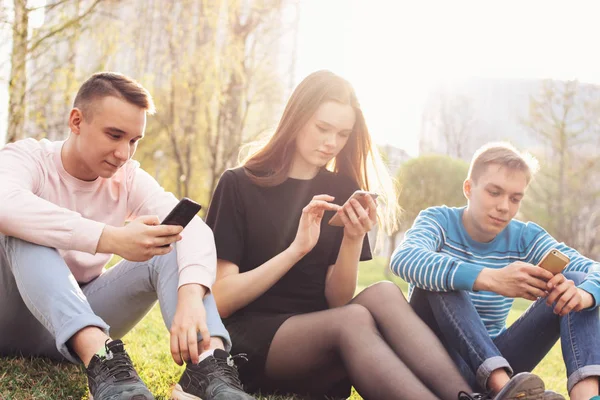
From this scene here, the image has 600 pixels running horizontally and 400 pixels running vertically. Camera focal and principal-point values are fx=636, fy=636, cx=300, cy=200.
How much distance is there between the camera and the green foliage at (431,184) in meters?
18.1

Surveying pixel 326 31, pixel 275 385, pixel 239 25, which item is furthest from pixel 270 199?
pixel 326 31

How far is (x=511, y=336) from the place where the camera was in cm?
294

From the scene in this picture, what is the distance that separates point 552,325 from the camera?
288 cm

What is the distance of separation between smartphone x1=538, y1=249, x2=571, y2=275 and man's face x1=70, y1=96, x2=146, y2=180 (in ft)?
5.95

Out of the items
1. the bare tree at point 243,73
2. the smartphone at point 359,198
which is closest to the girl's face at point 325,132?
the smartphone at point 359,198

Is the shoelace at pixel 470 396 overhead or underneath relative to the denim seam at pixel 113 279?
underneath

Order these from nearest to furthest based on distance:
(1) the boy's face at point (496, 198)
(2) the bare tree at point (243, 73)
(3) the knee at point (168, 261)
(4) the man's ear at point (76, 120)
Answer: (3) the knee at point (168, 261)
(4) the man's ear at point (76, 120)
(1) the boy's face at point (496, 198)
(2) the bare tree at point (243, 73)

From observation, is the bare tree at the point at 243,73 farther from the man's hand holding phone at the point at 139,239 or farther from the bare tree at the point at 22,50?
the man's hand holding phone at the point at 139,239

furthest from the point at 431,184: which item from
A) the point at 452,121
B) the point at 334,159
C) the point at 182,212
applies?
the point at 182,212

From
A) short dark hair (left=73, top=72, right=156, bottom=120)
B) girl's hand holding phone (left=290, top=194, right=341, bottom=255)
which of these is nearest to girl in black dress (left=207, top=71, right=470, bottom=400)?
girl's hand holding phone (left=290, top=194, right=341, bottom=255)

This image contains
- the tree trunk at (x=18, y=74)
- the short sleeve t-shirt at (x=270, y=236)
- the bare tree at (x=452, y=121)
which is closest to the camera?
the short sleeve t-shirt at (x=270, y=236)

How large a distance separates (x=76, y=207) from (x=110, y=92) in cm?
54

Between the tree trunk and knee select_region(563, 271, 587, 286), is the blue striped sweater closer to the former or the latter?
knee select_region(563, 271, 587, 286)

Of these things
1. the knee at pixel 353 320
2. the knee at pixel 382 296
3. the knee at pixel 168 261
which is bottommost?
the knee at pixel 353 320
